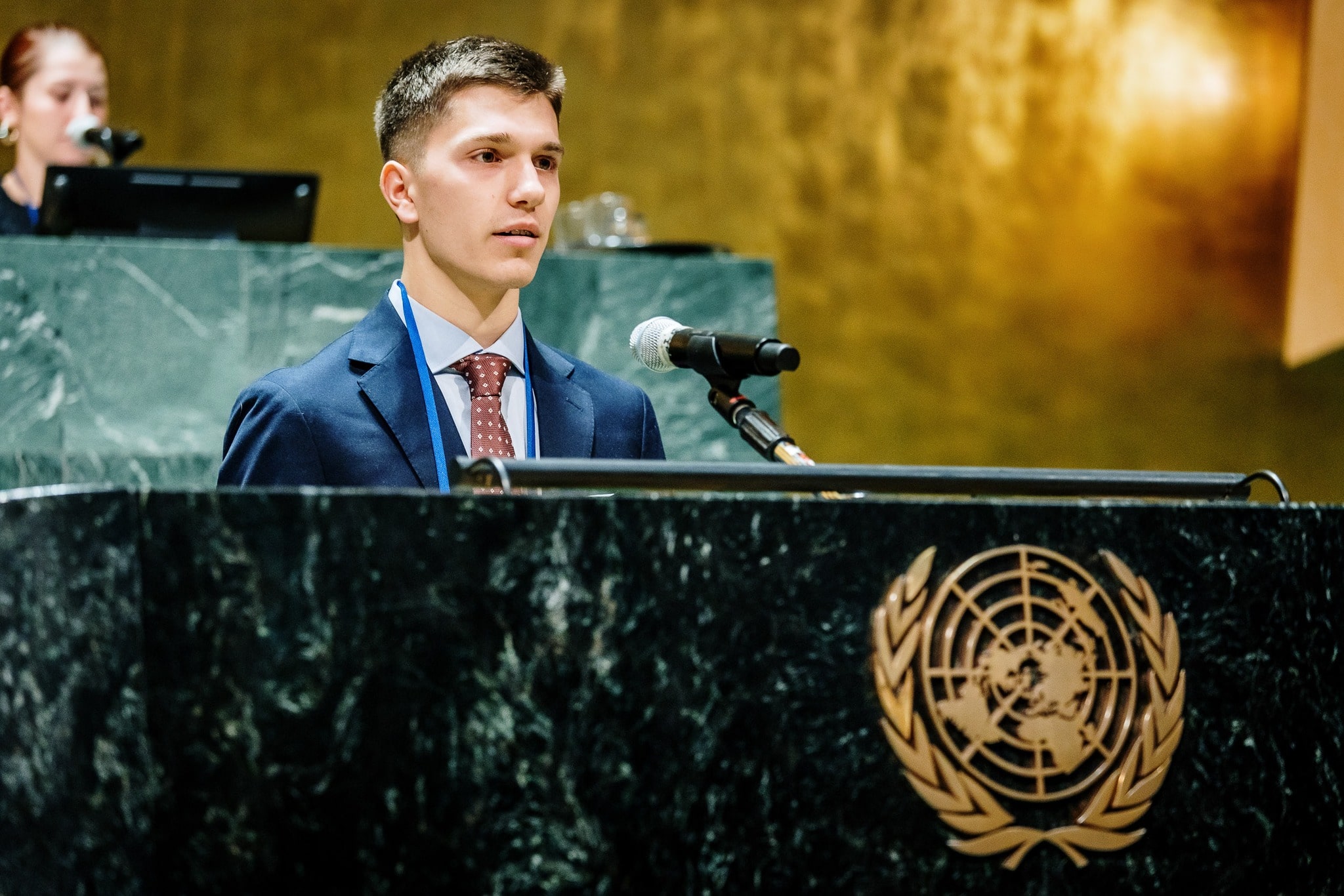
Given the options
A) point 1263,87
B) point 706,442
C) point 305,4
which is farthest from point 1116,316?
point 305,4

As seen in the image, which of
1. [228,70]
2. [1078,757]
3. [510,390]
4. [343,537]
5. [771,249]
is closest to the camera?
[343,537]

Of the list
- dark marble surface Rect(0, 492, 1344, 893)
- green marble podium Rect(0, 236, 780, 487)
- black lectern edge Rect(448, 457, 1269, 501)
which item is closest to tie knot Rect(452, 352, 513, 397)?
black lectern edge Rect(448, 457, 1269, 501)

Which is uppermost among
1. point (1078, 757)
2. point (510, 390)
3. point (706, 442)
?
point (706, 442)

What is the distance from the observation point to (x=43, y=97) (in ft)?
13.1

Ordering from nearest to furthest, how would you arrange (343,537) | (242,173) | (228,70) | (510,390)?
(343,537) < (510,390) < (242,173) < (228,70)

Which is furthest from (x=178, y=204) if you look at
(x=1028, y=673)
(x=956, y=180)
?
(x=956, y=180)

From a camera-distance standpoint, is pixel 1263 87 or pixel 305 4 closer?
pixel 305 4

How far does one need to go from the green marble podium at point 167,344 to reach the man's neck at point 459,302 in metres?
1.45

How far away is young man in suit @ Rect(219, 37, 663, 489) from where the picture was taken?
2.04 m

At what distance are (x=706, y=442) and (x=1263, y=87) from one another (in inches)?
132

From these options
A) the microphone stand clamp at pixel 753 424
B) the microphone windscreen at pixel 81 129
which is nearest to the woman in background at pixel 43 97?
the microphone windscreen at pixel 81 129

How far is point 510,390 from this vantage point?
2170mm

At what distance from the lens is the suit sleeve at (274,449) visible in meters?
2.01

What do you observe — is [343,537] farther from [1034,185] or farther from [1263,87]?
[1263,87]
